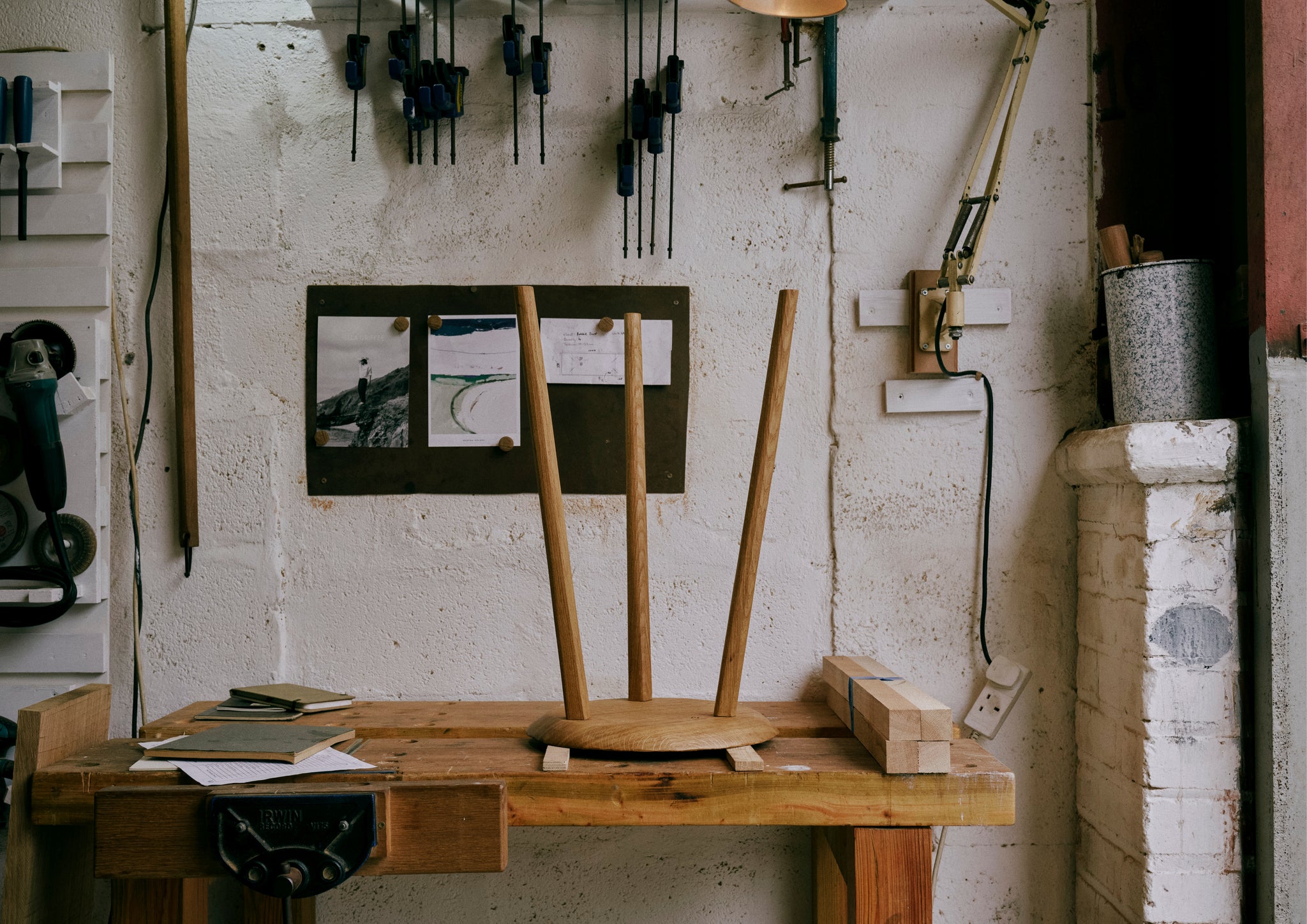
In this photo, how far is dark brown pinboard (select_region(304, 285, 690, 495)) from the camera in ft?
5.75

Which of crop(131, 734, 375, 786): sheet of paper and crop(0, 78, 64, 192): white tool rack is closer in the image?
crop(131, 734, 375, 786): sheet of paper

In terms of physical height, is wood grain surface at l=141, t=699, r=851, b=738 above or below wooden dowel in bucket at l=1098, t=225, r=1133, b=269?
below

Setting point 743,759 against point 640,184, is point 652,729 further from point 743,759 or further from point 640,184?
point 640,184

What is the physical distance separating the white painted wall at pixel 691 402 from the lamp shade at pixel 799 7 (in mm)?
351

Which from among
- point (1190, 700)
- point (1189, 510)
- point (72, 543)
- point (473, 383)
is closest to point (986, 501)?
point (1189, 510)

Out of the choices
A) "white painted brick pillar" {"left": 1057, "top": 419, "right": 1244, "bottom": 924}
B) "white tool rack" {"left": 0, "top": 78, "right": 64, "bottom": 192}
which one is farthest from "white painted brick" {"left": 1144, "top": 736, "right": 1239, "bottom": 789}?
"white tool rack" {"left": 0, "top": 78, "right": 64, "bottom": 192}

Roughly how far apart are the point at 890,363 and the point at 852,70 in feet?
1.96

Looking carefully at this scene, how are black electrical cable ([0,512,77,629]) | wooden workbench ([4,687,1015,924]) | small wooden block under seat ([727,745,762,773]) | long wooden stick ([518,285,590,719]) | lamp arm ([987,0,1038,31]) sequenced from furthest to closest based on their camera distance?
black electrical cable ([0,512,77,629])
lamp arm ([987,0,1038,31])
long wooden stick ([518,285,590,719])
small wooden block under seat ([727,745,762,773])
wooden workbench ([4,687,1015,924])

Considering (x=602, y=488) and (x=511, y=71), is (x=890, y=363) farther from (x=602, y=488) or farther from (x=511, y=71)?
(x=511, y=71)

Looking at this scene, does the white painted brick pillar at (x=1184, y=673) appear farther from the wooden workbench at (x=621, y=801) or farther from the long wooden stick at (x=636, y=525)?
the long wooden stick at (x=636, y=525)

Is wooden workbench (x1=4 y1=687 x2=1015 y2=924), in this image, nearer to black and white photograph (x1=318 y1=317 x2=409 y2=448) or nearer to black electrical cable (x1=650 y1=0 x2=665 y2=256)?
black and white photograph (x1=318 y1=317 x2=409 y2=448)

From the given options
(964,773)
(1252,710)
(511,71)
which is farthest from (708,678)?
(511,71)

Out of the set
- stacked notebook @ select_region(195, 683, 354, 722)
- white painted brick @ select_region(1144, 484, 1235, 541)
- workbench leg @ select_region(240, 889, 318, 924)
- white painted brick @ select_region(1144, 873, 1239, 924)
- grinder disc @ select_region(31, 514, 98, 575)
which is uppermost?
white painted brick @ select_region(1144, 484, 1235, 541)

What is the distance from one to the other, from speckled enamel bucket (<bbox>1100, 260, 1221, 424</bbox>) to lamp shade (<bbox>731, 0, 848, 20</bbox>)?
0.68m
